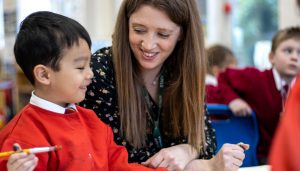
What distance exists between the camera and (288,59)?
6.86 feet

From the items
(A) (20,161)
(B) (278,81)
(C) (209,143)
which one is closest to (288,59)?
(B) (278,81)

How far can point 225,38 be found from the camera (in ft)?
12.7

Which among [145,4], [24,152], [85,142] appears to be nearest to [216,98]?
[145,4]

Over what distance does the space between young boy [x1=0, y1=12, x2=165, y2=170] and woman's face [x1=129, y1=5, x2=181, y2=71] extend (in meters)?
0.27

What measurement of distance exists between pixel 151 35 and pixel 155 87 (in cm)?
23

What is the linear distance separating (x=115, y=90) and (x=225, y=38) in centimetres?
264

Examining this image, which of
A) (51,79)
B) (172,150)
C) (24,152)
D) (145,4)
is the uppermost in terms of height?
(145,4)

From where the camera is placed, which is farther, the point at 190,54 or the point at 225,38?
the point at 225,38

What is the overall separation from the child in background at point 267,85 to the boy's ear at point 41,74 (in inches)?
45.4

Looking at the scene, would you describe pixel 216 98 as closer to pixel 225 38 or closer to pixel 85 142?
pixel 85 142

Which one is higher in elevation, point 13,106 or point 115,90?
point 115,90

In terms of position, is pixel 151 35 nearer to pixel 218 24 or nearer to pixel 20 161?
pixel 20 161

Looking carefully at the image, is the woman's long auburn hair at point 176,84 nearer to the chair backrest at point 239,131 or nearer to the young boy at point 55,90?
the young boy at point 55,90

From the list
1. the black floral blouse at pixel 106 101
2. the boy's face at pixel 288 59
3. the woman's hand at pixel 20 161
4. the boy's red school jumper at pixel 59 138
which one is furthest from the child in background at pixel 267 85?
the woman's hand at pixel 20 161
